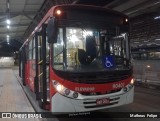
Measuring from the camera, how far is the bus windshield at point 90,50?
691 centimetres

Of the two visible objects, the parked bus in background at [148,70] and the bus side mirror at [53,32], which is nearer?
the bus side mirror at [53,32]

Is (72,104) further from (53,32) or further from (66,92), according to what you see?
(53,32)

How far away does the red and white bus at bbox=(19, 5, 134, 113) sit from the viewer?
22.1 ft

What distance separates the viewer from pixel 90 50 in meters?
7.28

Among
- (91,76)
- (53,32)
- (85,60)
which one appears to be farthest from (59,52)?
(91,76)

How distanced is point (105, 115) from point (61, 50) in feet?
8.67

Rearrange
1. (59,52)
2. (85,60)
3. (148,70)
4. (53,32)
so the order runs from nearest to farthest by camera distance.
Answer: (53,32) < (59,52) < (85,60) < (148,70)

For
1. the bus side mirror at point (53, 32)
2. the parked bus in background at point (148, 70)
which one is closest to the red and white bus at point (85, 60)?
the bus side mirror at point (53, 32)

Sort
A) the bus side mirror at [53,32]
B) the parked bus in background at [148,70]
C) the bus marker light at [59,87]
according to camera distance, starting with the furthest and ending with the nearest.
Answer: the parked bus in background at [148,70]
the bus marker light at [59,87]
the bus side mirror at [53,32]

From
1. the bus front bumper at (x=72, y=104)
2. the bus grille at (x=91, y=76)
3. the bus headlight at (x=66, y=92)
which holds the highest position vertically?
the bus grille at (x=91, y=76)

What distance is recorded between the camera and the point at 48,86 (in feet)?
24.5

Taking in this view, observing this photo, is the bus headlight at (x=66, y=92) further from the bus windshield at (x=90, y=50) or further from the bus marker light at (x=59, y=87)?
the bus windshield at (x=90, y=50)

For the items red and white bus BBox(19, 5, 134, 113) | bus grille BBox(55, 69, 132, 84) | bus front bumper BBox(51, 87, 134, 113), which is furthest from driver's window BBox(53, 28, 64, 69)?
bus front bumper BBox(51, 87, 134, 113)

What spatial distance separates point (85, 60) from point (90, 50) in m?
0.31
